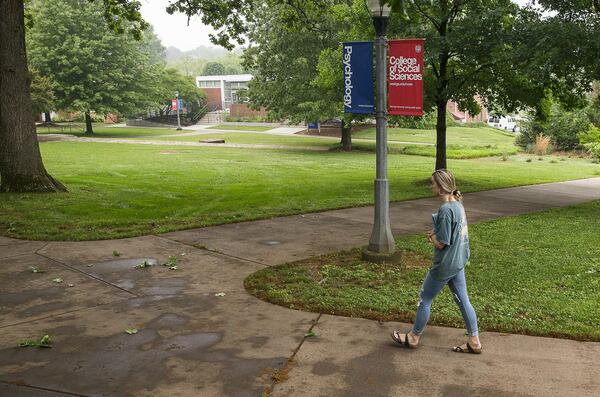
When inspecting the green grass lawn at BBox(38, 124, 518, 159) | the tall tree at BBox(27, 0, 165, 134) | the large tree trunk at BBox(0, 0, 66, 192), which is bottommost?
the green grass lawn at BBox(38, 124, 518, 159)

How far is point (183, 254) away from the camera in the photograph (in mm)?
8070

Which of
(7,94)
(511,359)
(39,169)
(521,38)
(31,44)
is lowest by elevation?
(511,359)

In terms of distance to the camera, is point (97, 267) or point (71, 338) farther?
point (97, 267)

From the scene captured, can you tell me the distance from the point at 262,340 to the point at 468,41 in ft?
38.0

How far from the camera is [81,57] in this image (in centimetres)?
4188

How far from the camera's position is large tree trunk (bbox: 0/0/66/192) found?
12.7m

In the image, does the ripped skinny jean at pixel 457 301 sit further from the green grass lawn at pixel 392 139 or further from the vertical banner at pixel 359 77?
the green grass lawn at pixel 392 139

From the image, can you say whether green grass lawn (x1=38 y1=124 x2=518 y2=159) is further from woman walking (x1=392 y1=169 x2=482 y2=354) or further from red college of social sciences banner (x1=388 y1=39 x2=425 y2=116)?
woman walking (x1=392 y1=169 x2=482 y2=354)

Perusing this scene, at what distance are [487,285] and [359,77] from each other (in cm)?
323

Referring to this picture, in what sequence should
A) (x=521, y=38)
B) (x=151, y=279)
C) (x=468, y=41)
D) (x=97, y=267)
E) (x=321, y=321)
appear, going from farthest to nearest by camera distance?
1. (x=468, y=41)
2. (x=521, y=38)
3. (x=97, y=267)
4. (x=151, y=279)
5. (x=321, y=321)

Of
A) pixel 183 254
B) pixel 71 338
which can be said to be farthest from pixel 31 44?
pixel 71 338

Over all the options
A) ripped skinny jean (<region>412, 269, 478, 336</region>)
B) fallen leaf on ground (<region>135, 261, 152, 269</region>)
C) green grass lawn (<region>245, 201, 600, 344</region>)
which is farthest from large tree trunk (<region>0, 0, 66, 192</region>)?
ripped skinny jean (<region>412, 269, 478, 336</region>)

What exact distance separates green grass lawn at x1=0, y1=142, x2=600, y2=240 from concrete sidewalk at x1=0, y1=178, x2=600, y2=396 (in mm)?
2669

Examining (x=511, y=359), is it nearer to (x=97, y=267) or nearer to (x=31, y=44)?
(x=97, y=267)
